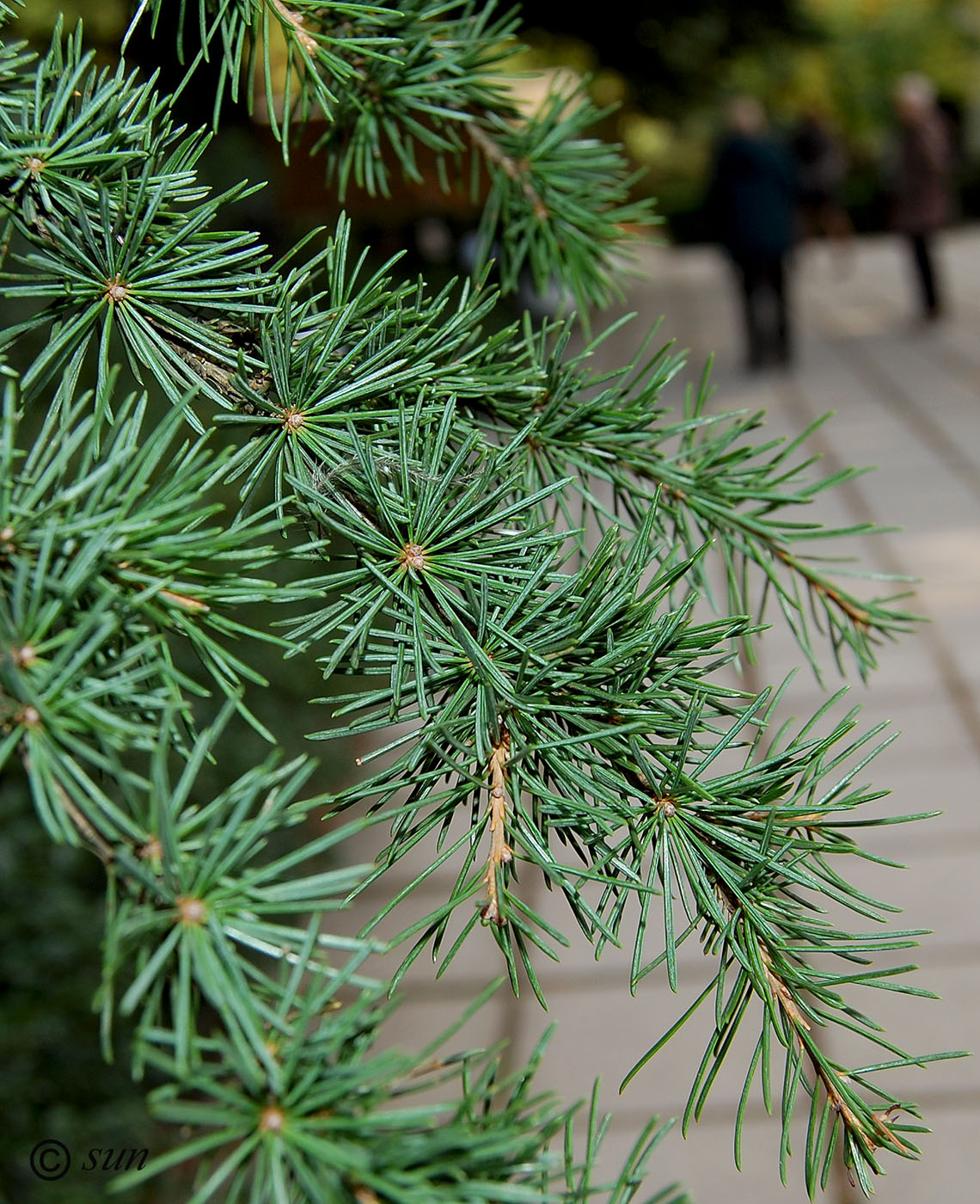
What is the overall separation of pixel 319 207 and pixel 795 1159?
746cm

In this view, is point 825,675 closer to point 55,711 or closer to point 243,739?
point 243,739

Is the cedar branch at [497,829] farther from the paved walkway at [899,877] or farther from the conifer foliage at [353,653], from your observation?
the paved walkway at [899,877]

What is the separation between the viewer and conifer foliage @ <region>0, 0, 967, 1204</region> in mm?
375

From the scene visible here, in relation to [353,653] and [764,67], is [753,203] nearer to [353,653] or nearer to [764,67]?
[353,653]

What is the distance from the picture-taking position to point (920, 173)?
750 centimetres

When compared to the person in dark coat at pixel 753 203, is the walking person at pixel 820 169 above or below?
above

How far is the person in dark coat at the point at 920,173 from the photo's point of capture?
7449mm
